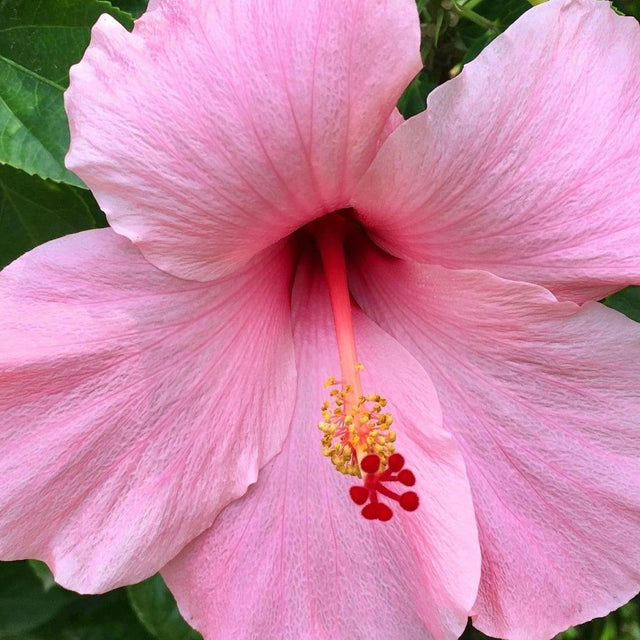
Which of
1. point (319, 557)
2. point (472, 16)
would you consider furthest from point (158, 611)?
point (472, 16)

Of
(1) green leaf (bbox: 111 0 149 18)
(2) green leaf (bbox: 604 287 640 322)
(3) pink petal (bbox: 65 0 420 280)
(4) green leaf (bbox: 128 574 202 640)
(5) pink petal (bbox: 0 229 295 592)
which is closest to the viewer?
(3) pink petal (bbox: 65 0 420 280)

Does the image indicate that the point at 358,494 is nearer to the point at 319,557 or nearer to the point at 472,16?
the point at 319,557

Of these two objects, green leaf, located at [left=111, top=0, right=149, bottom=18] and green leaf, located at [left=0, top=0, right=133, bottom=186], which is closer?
green leaf, located at [left=0, top=0, right=133, bottom=186]

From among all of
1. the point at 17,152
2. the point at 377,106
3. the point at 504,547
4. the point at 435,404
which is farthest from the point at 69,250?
the point at 504,547

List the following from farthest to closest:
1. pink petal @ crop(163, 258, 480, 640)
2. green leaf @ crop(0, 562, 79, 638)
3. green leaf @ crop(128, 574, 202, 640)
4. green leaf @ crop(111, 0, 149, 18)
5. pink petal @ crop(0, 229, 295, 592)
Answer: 1. green leaf @ crop(0, 562, 79, 638)
2. green leaf @ crop(128, 574, 202, 640)
3. green leaf @ crop(111, 0, 149, 18)
4. pink petal @ crop(163, 258, 480, 640)
5. pink petal @ crop(0, 229, 295, 592)

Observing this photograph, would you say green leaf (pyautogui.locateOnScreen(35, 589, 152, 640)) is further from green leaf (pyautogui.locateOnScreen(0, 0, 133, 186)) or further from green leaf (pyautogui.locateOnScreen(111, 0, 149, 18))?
green leaf (pyautogui.locateOnScreen(111, 0, 149, 18))

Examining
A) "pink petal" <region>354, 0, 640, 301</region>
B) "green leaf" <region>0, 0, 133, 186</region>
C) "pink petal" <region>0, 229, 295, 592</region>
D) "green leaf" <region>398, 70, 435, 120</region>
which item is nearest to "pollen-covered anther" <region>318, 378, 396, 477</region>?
"pink petal" <region>0, 229, 295, 592</region>
